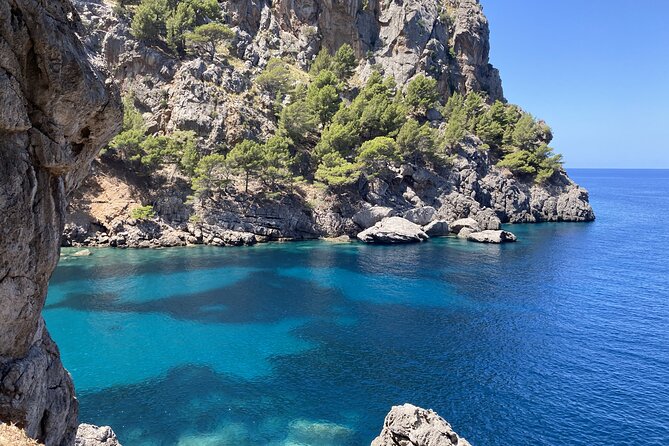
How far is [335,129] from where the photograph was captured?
77.2 metres

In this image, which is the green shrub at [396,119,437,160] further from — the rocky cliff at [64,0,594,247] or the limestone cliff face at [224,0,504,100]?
the limestone cliff face at [224,0,504,100]

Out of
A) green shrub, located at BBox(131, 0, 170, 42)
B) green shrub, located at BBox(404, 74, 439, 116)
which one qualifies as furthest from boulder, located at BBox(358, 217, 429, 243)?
green shrub, located at BBox(131, 0, 170, 42)

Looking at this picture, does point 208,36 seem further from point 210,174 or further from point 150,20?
point 210,174

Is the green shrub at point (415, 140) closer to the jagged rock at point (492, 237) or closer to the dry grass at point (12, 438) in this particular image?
the jagged rock at point (492, 237)

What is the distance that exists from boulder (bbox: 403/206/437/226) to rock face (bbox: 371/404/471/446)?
60.7 meters

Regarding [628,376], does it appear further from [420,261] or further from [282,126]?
[282,126]

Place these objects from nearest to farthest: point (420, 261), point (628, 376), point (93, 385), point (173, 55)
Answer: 1. point (93, 385)
2. point (628, 376)
3. point (420, 261)
4. point (173, 55)

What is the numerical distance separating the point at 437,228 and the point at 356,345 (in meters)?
48.9

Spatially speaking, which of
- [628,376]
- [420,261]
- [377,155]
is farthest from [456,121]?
[628,376]

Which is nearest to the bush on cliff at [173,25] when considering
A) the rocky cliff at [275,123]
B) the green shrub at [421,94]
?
the rocky cliff at [275,123]

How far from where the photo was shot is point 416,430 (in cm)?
1830

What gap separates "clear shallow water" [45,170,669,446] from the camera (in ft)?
78.2

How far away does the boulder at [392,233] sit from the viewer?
232 feet

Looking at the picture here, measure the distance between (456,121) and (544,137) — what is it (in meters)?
30.5
